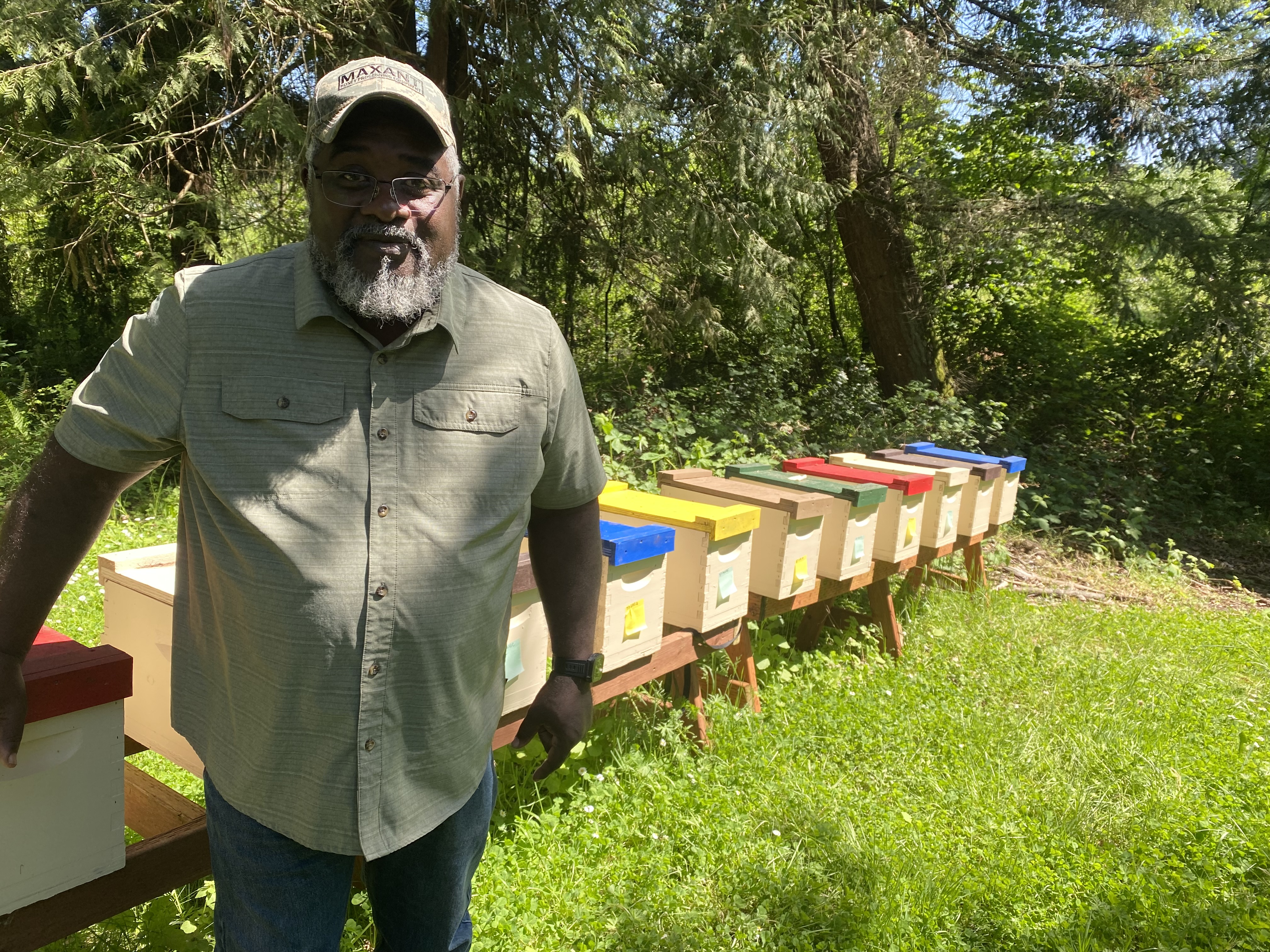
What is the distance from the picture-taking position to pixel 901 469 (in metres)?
4.23

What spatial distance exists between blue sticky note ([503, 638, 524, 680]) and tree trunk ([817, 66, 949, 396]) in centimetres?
697

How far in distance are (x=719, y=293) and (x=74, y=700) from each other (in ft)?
25.8

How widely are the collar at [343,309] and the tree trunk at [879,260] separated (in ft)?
24.3

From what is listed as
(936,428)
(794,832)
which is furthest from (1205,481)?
(794,832)

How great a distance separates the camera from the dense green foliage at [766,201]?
5297 millimetres

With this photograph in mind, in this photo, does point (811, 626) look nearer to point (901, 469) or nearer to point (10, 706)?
point (901, 469)

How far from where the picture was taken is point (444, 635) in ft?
4.42

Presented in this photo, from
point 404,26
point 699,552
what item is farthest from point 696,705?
point 404,26

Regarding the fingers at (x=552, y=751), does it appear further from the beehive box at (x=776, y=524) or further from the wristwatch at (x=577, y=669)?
the beehive box at (x=776, y=524)

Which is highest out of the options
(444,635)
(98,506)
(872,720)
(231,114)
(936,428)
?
(231,114)

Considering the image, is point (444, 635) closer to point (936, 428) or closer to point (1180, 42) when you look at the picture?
point (936, 428)

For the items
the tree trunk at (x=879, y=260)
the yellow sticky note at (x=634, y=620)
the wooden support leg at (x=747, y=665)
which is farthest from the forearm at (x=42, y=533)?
the tree trunk at (x=879, y=260)

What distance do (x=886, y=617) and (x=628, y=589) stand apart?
2.23 meters

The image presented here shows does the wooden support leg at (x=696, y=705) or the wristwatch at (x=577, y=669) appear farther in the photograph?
the wooden support leg at (x=696, y=705)
